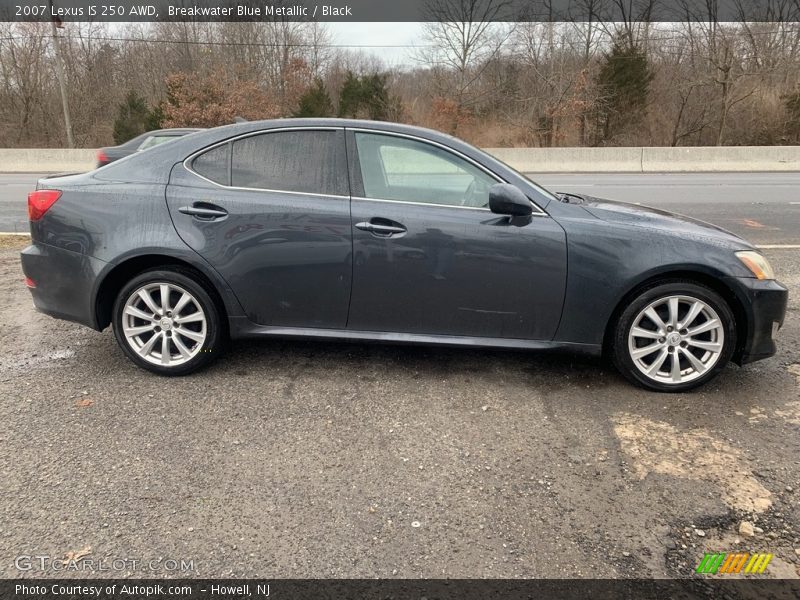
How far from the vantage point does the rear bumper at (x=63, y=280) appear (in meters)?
3.71

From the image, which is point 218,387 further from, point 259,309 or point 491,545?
point 491,545

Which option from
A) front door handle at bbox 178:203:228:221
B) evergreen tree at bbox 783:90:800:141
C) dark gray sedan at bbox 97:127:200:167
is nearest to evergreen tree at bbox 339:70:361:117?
dark gray sedan at bbox 97:127:200:167

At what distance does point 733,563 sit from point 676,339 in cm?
157

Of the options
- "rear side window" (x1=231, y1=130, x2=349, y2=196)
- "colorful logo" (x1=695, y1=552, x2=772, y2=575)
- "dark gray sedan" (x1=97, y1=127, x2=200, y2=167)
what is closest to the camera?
"colorful logo" (x1=695, y1=552, x2=772, y2=575)

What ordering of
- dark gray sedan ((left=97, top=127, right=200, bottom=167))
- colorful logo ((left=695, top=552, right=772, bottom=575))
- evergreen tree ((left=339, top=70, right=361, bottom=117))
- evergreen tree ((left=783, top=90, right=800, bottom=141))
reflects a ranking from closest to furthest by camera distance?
colorful logo ((left=695, top=552, right=772, bottom=575)) < dark gray sedan ((left=97, top=127, right=200, bottom=167)) < evergreen tree ((left=783, top=90, right=800, bottom=141)) < evergreen tree ((left=339, top=70, right=361, bottom=117))

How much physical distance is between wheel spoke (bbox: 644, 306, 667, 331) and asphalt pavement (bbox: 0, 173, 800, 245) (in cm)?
552

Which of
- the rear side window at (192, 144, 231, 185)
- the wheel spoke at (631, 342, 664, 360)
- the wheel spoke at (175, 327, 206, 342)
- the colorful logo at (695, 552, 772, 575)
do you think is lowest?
the colorful logo at (695, 552, 772, 575)

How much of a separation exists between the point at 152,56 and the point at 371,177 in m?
35.9

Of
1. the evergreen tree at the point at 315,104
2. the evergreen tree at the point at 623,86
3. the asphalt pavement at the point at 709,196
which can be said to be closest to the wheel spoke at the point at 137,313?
the asphalt pavement at the point at 709,196

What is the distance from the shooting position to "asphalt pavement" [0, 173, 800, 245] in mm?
9227

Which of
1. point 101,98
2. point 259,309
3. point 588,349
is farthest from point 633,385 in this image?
point 101,98

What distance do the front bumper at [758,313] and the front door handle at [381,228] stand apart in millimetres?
1999

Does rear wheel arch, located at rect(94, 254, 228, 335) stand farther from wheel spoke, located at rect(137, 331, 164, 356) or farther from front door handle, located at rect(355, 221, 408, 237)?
front door handle, located at rect(355, 221, 408, 237)

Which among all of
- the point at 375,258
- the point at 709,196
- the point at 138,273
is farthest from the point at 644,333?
the point at 709,196
